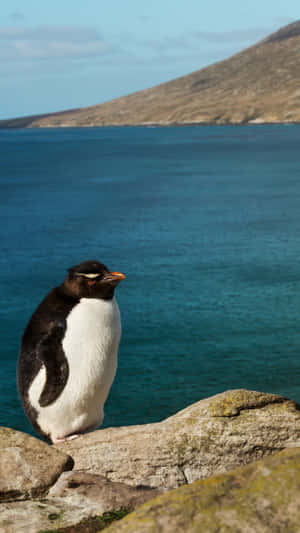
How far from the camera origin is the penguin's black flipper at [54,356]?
30.9ft

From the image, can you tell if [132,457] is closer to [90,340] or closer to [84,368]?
[84,368]

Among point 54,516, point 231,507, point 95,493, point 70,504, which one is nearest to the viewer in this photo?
point 231,507

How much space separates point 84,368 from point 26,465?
1588 mm

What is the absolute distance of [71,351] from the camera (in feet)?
30.8

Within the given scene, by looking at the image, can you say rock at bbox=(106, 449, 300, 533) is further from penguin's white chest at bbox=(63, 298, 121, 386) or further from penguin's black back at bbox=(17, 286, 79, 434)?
penguin's black back at bbox=(17, 286, 79, 434)

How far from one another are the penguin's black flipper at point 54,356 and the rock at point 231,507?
13.9ft

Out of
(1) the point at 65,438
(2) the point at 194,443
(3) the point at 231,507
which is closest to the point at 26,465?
(1) the point at 65,438

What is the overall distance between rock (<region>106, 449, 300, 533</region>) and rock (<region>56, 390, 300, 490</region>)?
347cm

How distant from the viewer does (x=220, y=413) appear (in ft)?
30.6

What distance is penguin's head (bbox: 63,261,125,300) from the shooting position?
920 centimetres

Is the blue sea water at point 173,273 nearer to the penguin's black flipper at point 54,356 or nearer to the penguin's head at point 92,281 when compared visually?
the penguin's black flipper at point 54,356

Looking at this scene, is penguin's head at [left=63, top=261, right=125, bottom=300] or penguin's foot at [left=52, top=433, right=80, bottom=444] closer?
penguin's head at [left=63, top=261, right=125, bottom=300]

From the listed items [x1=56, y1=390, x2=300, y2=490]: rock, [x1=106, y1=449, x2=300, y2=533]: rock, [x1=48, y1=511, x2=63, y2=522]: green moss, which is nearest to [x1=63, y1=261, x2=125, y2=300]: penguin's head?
[x1=56, y1=390, x2=300, y2=490]: rock

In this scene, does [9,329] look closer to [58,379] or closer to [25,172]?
[58,379]
